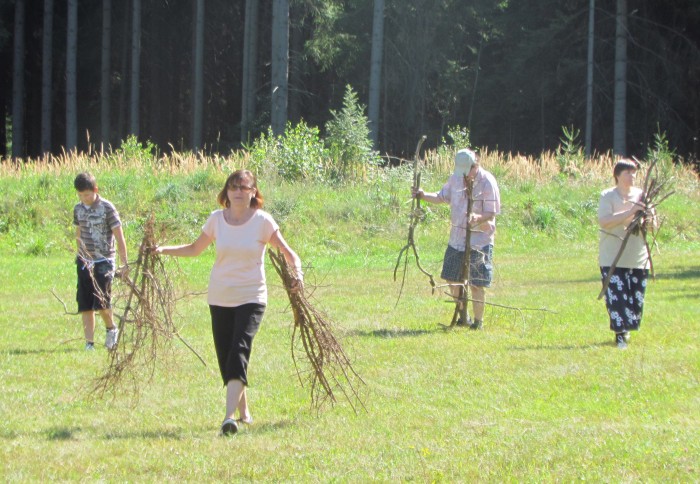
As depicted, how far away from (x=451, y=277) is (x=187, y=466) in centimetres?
524

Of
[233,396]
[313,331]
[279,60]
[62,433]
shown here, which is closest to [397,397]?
[313,331]

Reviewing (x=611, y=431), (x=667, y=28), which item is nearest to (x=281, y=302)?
(x=611, y=431)

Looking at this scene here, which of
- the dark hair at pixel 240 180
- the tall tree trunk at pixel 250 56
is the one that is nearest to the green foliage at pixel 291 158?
the dark hair at pixel 240 180

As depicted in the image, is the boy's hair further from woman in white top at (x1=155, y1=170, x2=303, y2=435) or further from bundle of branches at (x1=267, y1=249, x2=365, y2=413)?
bundle of branches at (x1=267, y1=249, x2=365, y2=413)

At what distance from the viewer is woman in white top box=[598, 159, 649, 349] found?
9.08m

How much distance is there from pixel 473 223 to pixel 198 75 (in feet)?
106

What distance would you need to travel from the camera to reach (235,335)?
21.1ft

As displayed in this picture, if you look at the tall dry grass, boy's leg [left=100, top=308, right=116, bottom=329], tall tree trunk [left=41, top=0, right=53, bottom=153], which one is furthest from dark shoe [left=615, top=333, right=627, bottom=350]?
tall tree trunk [left=41, top=0, right=53, bottom=153]

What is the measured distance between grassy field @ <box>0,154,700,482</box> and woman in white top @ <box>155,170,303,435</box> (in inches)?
14.0

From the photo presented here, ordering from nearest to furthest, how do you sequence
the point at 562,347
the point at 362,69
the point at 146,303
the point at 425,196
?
the point at 146,303
the point at 562,347
the point at 425,196
the point at 362,69

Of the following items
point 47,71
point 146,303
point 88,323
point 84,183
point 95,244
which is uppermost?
point 47,71

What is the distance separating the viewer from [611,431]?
20.4 feet

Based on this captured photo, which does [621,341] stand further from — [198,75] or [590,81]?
[198,75]

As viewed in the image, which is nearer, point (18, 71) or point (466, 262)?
point (466, 262)
